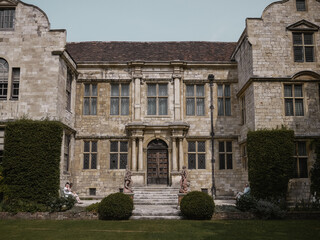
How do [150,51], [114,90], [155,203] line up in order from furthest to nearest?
[150,51], [114,90], [155,203]

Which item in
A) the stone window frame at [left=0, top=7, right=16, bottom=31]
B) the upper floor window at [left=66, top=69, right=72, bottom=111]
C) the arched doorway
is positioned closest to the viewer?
the stone window frame at [left=0, top=7, right=16, bottom=31]

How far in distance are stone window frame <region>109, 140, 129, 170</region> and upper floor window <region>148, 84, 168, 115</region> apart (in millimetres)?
2449

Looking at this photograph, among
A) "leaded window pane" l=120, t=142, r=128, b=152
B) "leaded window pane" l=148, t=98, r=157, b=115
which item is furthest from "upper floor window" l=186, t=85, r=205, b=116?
"leaded window pane" l=120, t=142, r=128, b=152

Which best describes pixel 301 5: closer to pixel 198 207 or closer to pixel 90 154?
pixel 198 207

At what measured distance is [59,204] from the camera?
13.6 meters

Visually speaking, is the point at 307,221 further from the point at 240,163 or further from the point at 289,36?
the point at 289,36

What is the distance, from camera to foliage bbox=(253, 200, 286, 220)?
41.5ft

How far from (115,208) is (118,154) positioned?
23.1ft

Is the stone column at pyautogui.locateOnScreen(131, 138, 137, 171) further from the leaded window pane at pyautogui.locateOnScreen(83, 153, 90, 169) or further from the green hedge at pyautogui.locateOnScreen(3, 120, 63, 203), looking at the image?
the green hedge at pyautogui.locateOnScreen(3, 120, 63, 203)

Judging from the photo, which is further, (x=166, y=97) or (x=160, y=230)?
(x=166, y=97)

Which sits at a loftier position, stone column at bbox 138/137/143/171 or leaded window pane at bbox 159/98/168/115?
leaded window pane at bbox 159/98/168/115

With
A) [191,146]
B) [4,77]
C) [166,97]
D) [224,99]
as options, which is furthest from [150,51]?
[4,77]

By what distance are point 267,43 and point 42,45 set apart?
11.4 meters

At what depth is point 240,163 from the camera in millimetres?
19141
